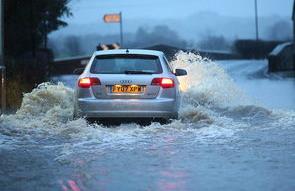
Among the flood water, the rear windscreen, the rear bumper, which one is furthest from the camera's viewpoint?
the rear windscreen

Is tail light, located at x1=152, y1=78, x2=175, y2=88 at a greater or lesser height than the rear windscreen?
lesser

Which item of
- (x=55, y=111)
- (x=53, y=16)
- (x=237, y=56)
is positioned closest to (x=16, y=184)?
(x=55, y=111)

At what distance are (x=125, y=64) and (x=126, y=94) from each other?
2.44 ft

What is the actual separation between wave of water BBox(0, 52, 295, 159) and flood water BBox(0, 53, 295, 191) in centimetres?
2

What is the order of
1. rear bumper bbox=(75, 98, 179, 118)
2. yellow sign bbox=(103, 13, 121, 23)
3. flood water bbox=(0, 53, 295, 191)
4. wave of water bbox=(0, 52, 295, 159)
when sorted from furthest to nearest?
yellow sign bbox=(103, 13, 121, 23) < rear bumper bbox=(75, 98, 179, 118) < wave of water bbox=(0, 52, 295, 159) < flood water bbox=(0, 53, 295, 191)

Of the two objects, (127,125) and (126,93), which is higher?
(126,93)

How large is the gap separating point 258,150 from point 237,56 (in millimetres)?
63091

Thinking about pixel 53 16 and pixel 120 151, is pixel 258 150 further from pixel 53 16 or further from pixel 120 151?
pixel 53 16

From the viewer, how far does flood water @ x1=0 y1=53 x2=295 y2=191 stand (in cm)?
838

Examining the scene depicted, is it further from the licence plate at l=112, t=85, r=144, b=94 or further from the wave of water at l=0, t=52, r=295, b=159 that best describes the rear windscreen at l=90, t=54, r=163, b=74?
the wave of water at l=0, t=52, r=295, b=159

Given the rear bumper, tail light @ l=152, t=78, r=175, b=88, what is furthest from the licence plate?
tail light @ l=152, t=78, r=175, b=88

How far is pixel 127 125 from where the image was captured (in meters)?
13.5

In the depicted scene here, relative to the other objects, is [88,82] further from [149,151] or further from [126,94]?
[149,151]

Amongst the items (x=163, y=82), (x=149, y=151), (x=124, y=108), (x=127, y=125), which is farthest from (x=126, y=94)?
(x=149, y=151)
